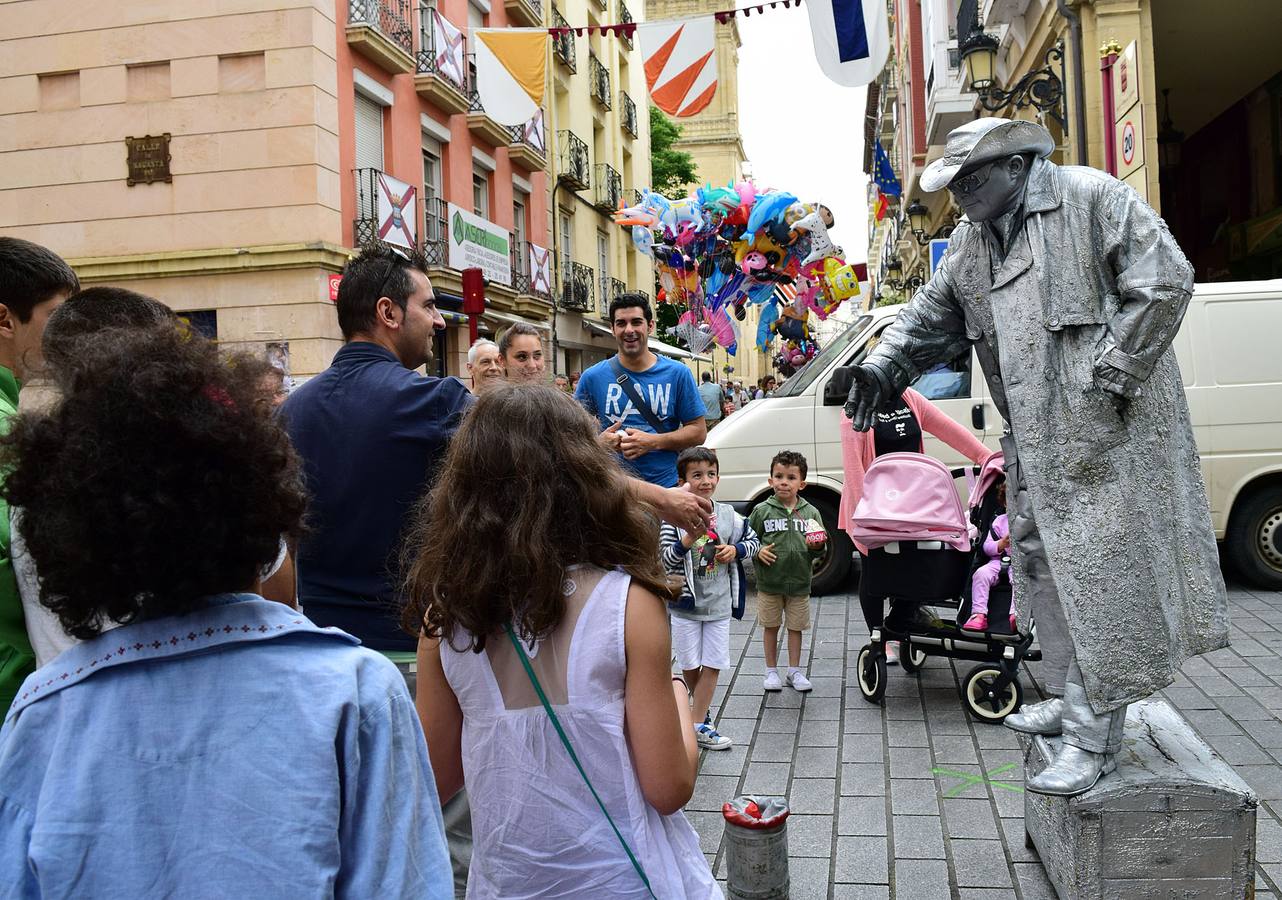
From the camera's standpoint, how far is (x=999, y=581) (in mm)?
5750

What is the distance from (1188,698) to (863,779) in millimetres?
2084

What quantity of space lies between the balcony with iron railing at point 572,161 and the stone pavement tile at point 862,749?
2580cm

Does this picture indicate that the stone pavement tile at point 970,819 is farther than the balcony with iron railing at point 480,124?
No

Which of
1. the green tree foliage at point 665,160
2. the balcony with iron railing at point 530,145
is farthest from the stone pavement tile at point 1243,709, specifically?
the green tree foliage at point 665,160

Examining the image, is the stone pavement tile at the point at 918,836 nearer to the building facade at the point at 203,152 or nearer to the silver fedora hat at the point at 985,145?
the silver fedora hat at the point at 985,145

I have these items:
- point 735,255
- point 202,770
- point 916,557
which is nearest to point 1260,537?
point 916,557

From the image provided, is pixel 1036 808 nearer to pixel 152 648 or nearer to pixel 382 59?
pixel 152 648

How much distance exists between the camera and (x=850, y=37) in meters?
8.73

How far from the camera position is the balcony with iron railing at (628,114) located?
36188 millimetres

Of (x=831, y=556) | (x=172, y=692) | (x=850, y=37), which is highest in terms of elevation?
(x=850, y=37)

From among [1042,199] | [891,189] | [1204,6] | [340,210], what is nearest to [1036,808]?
[1042,199]

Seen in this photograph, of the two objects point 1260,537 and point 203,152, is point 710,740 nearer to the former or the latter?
point 1260,537

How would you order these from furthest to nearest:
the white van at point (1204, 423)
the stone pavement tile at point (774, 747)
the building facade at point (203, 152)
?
the building facade at point (203, 152) → the white van at point (1204, 423) → the stone pavement tile at point (774, 747)

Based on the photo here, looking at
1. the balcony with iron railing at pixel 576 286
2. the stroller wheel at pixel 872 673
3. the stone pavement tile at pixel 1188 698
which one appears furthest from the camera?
the balcony with iron railing at pixel 576 286
